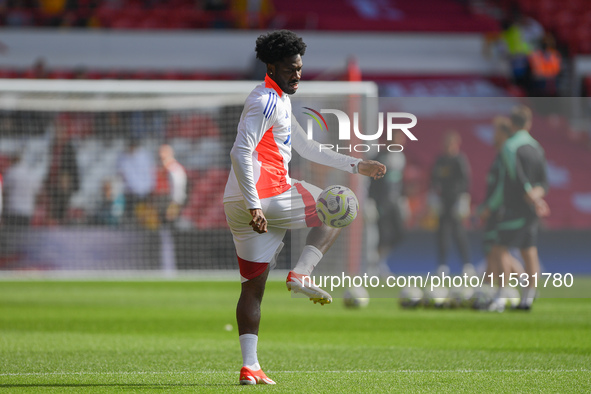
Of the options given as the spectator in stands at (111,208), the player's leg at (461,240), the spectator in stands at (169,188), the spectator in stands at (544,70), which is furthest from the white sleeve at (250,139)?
A: the spectator in stands at (544,70)

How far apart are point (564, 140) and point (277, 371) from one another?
13176mm

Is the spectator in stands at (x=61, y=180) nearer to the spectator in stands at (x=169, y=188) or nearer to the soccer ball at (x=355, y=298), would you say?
the spectator in stands at (x=169, y=188)

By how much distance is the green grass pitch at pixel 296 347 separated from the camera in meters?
5.76

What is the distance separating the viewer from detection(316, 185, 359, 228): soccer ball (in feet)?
19.1

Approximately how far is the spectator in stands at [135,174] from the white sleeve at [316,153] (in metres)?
9.33

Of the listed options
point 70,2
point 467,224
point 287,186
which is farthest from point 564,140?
point 287,186

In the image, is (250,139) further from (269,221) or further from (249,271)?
(249,271)

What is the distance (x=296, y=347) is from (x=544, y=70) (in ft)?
54.7

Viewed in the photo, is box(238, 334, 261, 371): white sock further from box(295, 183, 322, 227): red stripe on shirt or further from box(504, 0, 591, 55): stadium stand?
box(504, 0, 591, 55): stadium stand

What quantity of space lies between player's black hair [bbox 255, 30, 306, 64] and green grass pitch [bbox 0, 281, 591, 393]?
76.8 inches

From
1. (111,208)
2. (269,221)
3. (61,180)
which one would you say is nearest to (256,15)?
(111,208)

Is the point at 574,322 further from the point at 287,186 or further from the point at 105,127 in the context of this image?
the point at 105,127

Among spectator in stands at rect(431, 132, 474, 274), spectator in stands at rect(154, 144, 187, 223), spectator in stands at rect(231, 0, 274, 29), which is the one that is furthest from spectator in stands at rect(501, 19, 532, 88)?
spectator in stands at rect(154, 144, 187, 223)

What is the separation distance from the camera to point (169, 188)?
1533cm
